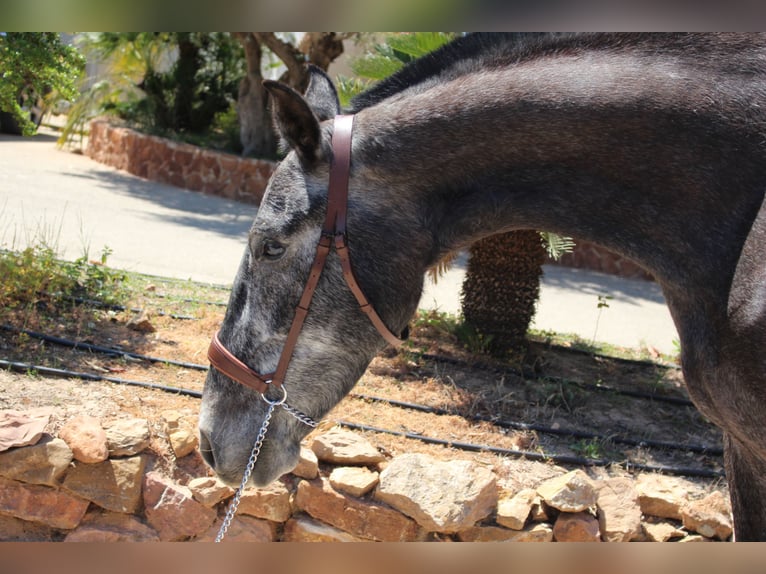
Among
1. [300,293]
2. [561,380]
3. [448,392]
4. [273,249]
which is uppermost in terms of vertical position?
[273,249]

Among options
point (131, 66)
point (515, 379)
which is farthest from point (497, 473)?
point (131, 66)

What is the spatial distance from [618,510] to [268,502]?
1697 mm

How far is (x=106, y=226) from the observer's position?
9164 millimetres

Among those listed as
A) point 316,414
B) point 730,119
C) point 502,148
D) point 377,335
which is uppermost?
point 730,119

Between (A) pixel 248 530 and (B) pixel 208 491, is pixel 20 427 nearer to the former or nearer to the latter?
(B) pixel 208 491

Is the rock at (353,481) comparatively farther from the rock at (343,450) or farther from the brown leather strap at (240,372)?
the brown leather strap at (240,372)

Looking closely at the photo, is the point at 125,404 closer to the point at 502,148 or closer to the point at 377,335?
the point at 377,335

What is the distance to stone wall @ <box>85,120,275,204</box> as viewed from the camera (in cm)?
1293

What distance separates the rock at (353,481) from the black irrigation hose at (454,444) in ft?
2.07

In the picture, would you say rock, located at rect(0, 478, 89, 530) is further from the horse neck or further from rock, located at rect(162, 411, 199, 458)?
the horse neck

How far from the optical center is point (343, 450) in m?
3.83

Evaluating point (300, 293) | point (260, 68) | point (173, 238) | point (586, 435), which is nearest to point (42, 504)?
point (300, 293)

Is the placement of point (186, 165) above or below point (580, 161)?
above

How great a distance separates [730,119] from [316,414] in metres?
1.42
